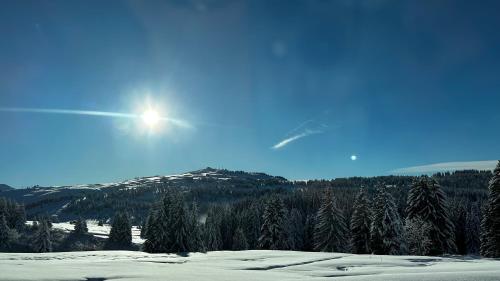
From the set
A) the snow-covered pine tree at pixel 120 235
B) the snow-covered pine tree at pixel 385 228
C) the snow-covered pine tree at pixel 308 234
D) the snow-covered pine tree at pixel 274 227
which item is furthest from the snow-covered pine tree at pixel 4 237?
the snow-covered pine tree at pixel 385 228

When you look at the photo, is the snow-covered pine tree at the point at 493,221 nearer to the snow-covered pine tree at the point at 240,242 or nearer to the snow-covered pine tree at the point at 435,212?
the snow-covered pine tree at the point at 435,212

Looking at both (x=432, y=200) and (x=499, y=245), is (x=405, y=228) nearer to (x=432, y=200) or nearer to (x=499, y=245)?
(x=432, y=200)

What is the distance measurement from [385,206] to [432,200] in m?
5.17

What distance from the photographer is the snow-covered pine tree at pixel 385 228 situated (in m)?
46.5

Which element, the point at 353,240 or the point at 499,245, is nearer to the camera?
the point at 499,245

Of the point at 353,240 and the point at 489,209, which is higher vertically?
the point at 489,209

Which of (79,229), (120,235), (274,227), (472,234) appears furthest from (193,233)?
(79,229)

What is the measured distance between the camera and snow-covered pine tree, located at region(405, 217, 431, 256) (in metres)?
44.0

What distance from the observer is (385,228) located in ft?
154

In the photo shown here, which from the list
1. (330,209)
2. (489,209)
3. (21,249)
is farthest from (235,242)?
(21,249)

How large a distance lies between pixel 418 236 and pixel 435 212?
4.08 metres

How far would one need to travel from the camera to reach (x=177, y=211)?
5678cm

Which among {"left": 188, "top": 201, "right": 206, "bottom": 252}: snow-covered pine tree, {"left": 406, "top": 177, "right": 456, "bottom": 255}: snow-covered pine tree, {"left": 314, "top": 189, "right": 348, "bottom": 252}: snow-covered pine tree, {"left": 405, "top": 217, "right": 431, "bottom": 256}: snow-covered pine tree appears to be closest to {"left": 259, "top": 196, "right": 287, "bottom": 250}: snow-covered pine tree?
{"left": 314, "top": 189, "right": 348, "bottom": 252}: snow-covered pine tree

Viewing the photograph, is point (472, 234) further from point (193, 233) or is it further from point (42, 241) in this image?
point (42, 241)
